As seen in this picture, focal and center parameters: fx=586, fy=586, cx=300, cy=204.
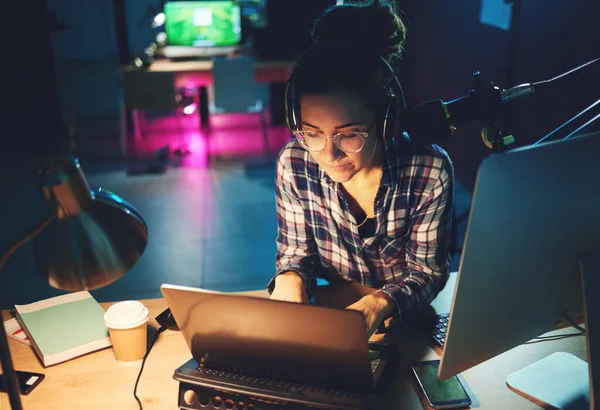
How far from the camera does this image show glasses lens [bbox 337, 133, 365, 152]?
1.28 meters

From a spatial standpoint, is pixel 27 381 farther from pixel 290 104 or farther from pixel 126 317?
pixel 290 104

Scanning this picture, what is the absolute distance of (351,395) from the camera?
100 cm

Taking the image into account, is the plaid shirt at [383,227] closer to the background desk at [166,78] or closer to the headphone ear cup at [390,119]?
the headphone ear cup at [390,119]

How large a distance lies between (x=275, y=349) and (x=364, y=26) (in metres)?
0.74

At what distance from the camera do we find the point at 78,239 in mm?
782

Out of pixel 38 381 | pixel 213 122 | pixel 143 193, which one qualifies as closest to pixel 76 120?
pixel 213 122

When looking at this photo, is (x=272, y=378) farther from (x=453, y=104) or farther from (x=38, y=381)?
(x=453, y=104)

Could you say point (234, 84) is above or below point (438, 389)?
above

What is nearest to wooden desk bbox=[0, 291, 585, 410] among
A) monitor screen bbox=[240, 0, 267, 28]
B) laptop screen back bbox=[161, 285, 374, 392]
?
laptop screen back bbox=[161, 285, 374, 392]

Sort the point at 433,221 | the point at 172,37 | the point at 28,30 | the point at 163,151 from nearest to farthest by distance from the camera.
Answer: the point at 433,221 < the point at 163,151 < the point at 172,37 < the point at 28,30

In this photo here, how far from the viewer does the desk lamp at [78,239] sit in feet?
2.48

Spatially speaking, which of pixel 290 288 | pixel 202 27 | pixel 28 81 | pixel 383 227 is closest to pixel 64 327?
pixel 290 288

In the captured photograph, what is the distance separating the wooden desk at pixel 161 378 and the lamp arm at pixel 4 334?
0.95 ft

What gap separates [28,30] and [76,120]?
100 centimetres
